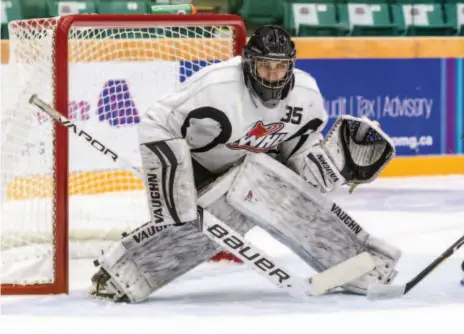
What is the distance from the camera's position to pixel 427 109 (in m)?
6.80

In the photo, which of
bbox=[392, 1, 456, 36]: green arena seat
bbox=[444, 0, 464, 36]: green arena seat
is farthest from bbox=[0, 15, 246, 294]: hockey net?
bbox=[444, 0, 464, 36]: green arena seat

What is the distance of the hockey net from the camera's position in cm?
343

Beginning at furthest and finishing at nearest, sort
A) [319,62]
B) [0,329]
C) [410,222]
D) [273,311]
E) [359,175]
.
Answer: [319,62], [410,222], [359,175], [273,311], [0,329]

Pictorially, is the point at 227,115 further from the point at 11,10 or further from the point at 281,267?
the point at 11,10

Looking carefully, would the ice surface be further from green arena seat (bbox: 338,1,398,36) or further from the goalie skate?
green arena seat (bbox: 338,1,398,36)

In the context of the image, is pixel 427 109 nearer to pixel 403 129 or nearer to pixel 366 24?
pixel 403 129

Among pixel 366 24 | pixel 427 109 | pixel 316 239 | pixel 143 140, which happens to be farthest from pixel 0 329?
pixel 366 24

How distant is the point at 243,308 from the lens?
3146 mm

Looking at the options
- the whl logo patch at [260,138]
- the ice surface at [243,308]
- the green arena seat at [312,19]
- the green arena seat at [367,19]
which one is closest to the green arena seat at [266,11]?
the green arena seat at [312,19]

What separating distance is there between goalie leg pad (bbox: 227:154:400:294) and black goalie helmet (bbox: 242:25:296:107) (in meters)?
0.24

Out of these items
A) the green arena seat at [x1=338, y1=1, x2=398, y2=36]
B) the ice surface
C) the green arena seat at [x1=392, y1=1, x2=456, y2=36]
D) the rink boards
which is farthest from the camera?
the green arena seat at [x1=392, y1=1, x2=456, y2=36]

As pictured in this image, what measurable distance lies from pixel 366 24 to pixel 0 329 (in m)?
6.19

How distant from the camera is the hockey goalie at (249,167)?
3102mm

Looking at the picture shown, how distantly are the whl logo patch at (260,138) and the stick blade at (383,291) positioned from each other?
538 millimetres
